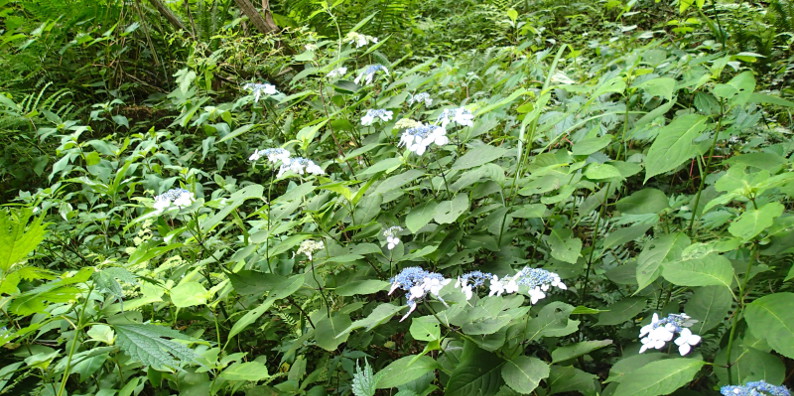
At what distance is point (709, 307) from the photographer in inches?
47.0

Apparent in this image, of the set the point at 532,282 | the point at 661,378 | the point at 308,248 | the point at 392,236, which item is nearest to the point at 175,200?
the point at 308,248

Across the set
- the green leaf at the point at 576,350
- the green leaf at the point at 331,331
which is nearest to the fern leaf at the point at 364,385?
Result: the green leaf at the point at 331,331

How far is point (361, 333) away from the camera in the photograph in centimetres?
145

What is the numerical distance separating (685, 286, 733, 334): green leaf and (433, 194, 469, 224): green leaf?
601 mm

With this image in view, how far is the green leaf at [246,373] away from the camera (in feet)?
3.92

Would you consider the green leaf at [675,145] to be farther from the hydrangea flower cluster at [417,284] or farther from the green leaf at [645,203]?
the hydrangea flower cluster at [417,284]

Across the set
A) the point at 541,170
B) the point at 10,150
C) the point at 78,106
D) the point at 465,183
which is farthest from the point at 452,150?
the point at 78,106

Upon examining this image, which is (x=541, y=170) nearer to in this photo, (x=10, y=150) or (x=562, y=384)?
(x=562, y=384)

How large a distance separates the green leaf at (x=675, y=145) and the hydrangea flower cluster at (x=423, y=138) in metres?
0.51

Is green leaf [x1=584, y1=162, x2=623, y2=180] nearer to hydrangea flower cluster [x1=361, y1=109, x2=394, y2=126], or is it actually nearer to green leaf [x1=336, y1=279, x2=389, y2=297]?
green leaf [x1=336, y1=279, x2=389, y2=297]

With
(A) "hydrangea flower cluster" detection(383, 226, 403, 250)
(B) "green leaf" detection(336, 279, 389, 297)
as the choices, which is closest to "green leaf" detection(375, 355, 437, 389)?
(B) "green leaf" detection(336, 279, 389, 297)

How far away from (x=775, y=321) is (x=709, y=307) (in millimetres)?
269

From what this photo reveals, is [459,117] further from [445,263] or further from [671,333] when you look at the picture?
[671,333]

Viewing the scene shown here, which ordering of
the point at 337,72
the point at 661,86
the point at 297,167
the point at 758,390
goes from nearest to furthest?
the point at 758,390, the point at 661,86, the point at 297,167, the point at 337,72
